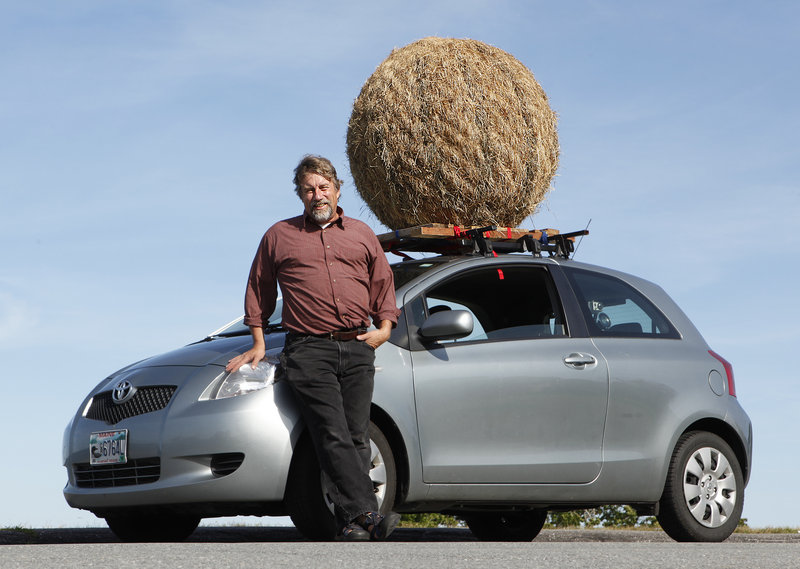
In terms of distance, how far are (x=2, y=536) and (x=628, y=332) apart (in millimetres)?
4994

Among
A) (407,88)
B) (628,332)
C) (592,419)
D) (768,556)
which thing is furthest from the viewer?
(407,88)

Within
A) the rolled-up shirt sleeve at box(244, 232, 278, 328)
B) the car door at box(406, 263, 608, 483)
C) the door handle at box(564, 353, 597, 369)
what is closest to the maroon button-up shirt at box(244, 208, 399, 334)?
the rolled-up shirt sleeve at box(244, 232, 278, 328)

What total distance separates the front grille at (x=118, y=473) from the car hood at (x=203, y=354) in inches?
23.4

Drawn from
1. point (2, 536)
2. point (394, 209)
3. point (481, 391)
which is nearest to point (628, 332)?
point (481, 391)

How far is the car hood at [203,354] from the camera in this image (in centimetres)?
617

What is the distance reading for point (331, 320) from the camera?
604 cm

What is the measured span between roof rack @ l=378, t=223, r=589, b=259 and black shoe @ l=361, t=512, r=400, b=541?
2.25 metres

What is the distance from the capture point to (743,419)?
25.9 ft

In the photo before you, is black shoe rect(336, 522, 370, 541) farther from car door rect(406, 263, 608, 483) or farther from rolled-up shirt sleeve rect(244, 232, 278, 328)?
rolled-up shirt sleeve rect(244, 232, 278, 328)

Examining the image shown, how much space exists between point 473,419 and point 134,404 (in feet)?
6.51

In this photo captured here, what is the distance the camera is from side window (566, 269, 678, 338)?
24.5 feet

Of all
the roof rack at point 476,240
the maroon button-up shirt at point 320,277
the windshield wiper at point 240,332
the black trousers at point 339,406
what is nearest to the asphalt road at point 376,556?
the black trousers at point 339,406

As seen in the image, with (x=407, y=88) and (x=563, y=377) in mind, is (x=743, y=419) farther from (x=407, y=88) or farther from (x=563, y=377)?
(x=407, y=88)

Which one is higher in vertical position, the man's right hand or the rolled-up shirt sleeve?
the rolled-up shirt sleeve
